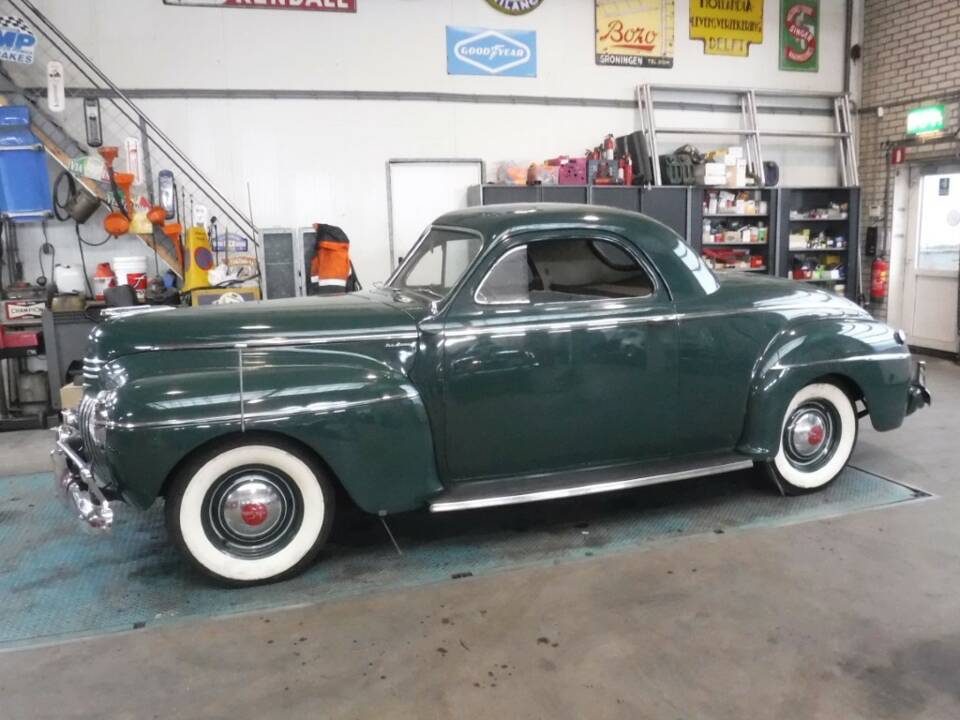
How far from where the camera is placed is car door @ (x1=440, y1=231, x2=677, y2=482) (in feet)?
11.9

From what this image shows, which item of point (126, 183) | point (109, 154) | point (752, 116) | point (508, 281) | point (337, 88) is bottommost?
point (508, 281)

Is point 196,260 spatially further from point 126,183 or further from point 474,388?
point 474,388

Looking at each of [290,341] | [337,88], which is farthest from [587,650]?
[337,88]

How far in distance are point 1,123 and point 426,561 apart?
5792 millimetres

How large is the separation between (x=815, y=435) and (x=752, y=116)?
6670 mm

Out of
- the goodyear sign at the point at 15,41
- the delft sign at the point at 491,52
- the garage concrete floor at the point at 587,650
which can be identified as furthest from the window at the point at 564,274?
the goodyear sign at the point at 15,41

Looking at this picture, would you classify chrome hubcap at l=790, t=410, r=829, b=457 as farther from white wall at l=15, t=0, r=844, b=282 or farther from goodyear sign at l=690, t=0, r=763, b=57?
goodyear sign at l=690, t=0, r=763, b=57

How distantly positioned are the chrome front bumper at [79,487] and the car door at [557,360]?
1526mm

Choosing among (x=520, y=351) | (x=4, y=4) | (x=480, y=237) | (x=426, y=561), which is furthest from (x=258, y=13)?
(x=426, y=561)

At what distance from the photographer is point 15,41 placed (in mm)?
6871

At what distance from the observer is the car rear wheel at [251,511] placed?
3289mm

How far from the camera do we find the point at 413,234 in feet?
28.6

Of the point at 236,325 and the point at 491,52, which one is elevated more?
the point at 491,52

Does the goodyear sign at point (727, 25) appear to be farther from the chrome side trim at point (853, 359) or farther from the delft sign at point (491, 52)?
the chrome side trim at point (853, 359)
